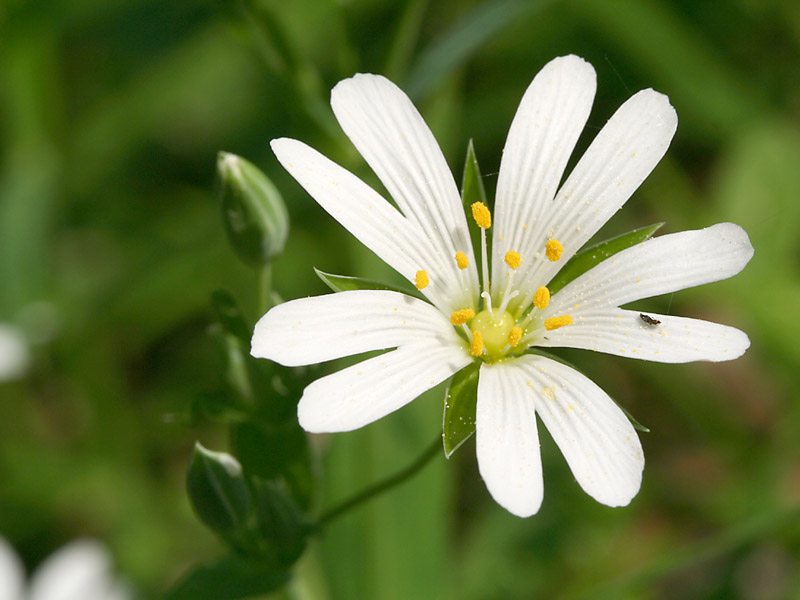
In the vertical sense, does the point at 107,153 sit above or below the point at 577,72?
above

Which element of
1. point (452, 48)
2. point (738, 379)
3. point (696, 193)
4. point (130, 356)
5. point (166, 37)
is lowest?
point (738, 379)

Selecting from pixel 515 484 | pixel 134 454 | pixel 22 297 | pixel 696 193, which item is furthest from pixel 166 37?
pixel 515 484

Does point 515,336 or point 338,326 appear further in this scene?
point 515,336

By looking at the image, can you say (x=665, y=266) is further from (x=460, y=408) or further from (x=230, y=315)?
(x=230, y=315)

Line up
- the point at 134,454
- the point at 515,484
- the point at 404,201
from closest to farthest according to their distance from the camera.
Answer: the point at 515,484, the point at 404,201, the point at 134,454

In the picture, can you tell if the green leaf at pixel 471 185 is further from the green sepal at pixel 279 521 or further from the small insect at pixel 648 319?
the green sepal at pixel 279 521

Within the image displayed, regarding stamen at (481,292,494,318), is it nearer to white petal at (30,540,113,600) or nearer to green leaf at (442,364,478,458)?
green leaf at (442,364,478,458)

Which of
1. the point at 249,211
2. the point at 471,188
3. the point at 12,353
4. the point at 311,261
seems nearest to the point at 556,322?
the point at 471,188

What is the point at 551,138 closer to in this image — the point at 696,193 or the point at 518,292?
the point at 518,292

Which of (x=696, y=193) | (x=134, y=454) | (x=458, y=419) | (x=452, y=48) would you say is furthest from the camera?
(x=696, y=193)
